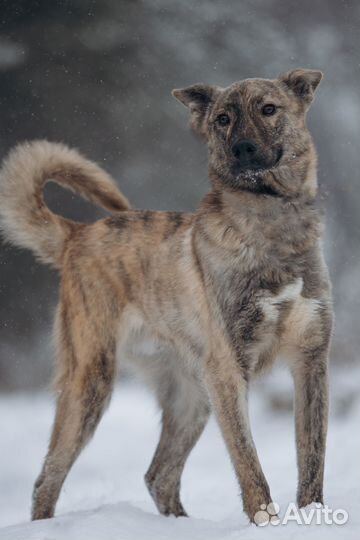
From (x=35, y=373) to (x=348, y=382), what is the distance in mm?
2450

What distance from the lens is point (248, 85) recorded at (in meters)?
3.42

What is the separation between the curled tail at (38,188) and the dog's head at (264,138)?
2.75 ft

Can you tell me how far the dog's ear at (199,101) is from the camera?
12.1 ft

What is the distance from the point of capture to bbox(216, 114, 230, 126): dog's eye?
11.2 ft

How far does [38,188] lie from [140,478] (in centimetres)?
Result: 201

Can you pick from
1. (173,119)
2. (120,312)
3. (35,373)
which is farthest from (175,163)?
(120,312)

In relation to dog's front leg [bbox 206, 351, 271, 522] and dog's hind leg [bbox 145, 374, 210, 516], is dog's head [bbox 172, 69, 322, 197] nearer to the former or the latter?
dog's front leg [bbox 206, 351, 271, 522]

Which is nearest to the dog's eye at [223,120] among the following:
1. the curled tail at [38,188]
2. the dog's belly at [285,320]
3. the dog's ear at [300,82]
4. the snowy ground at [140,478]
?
the dog's ear at [300,82]

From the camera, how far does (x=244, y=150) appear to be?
3.24 metres

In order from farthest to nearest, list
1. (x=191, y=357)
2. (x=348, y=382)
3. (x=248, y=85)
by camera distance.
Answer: (x=348, y=382) < (x=191, y=357) < (x=248, y=85)

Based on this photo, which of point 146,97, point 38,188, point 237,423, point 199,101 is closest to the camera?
point 237,423

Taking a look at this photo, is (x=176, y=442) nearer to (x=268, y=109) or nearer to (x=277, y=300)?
(x=277, y=300)

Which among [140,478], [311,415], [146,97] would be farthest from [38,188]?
[146,97]

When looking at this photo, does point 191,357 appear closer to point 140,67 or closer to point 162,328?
point 162,328
